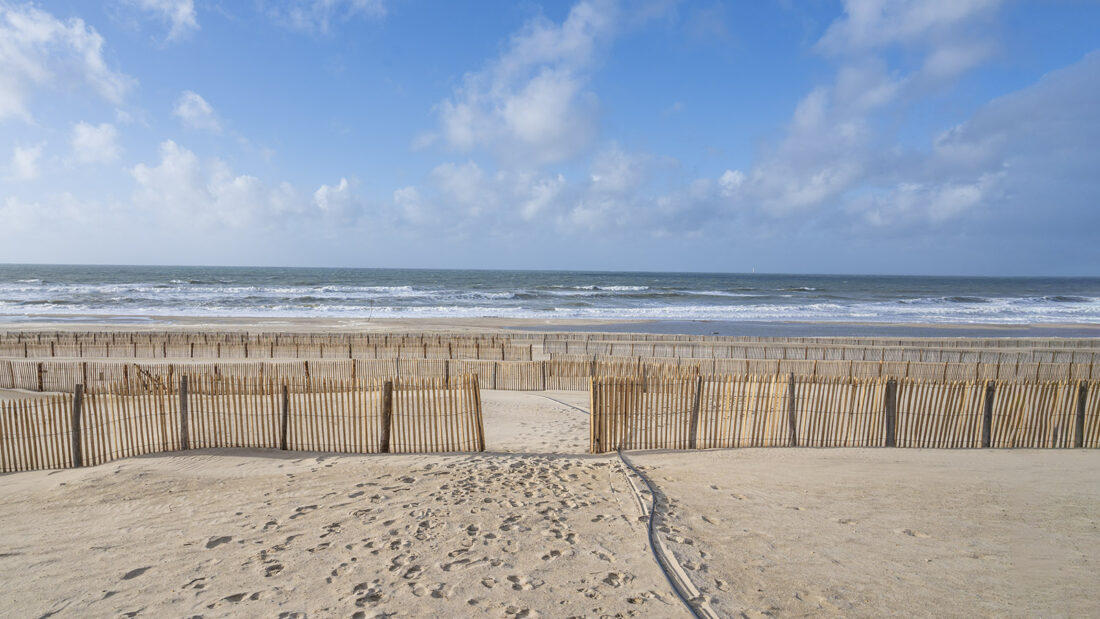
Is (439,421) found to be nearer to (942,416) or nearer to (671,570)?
(671,570)

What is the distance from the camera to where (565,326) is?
31.8 m

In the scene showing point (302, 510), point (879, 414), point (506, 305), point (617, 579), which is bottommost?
point (506, 305)

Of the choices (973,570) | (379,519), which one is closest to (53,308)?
(379,519)

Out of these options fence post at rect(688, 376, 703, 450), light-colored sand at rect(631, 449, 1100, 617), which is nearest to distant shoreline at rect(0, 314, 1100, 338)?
fence post at rect(688, 376, 703, 450)

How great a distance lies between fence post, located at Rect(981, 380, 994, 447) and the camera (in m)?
7.86

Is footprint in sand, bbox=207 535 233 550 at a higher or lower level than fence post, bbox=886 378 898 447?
lower

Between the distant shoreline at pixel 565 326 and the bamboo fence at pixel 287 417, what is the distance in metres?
20.3

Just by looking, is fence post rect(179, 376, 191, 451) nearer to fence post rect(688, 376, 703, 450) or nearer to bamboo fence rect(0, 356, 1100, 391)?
bamboo fence rect(0, 356, 1100, 391)

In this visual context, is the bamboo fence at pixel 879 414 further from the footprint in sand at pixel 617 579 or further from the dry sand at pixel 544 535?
the footprint in sand at pixel 617 579

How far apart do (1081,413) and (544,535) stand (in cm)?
833

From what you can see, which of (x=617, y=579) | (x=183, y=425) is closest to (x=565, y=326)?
(x=183, y=425)

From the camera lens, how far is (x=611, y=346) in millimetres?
16391

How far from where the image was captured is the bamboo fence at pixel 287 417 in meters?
7.42

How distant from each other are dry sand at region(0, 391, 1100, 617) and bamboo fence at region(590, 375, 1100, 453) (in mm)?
488
